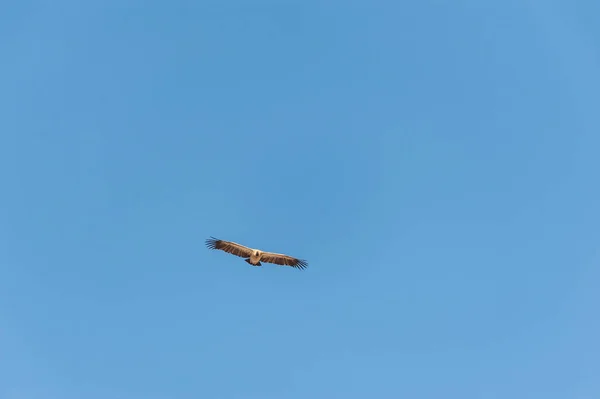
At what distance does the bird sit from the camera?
120250 millimetres

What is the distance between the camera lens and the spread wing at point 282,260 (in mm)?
121562

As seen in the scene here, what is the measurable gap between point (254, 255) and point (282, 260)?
332 centimetres

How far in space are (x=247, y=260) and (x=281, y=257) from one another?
3777 millimetres

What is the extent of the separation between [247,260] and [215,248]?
3755 mm

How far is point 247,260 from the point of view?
4766 inches

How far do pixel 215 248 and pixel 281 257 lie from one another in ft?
24.1

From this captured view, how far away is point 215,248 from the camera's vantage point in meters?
120

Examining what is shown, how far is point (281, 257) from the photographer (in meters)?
→ 122

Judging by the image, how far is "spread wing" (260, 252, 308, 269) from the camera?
12156 cm

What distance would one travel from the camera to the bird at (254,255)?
12025cm

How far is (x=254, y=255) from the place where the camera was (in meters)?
121

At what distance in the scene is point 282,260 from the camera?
4806 inches
